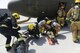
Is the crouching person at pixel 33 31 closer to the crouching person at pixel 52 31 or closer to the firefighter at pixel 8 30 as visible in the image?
the crouching person at pixel 52 31

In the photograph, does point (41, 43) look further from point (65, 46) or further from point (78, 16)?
point (78, 16)

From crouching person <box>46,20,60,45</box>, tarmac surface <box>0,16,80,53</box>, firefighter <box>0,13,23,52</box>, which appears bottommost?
tarmac surface <box>0,16,80,53</box>

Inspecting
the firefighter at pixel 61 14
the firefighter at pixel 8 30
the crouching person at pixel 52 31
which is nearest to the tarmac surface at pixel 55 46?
the crouching person at pixel 52 31

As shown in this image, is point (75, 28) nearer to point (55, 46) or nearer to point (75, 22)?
point (75, 22)

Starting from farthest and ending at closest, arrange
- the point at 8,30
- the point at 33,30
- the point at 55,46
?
the point at 33,30 < the point at 55,46 < the point at 8,30

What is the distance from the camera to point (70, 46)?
7.33m

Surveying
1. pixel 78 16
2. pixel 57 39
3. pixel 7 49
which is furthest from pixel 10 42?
pixel 78 16

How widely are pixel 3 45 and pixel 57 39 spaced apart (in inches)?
59.1

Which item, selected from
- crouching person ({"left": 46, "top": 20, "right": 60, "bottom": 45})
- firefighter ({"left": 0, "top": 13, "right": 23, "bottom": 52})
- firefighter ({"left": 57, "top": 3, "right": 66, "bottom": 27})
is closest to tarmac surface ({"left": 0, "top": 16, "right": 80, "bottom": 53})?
crouching person ({"left": 46, "top": 20, "right": 60, "bottom": 45})

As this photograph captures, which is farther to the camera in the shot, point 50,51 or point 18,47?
point 50,51

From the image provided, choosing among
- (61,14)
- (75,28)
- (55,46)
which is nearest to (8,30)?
(55,46)

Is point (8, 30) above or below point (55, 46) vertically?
above

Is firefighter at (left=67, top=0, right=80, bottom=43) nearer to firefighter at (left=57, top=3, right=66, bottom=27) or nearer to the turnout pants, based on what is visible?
the turnout pants

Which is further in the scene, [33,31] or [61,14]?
[61,14]
